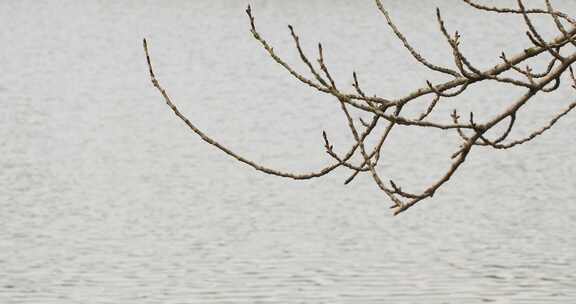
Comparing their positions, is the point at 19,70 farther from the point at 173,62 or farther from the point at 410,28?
the point at 410,28

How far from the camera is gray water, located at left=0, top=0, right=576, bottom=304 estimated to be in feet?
58.3

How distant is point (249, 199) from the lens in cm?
2330

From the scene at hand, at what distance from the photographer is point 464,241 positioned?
2012cm

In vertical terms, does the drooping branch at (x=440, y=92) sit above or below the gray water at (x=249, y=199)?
below

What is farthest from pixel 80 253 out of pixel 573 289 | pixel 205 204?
pixel 573 289

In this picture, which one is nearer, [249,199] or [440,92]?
[440,92]

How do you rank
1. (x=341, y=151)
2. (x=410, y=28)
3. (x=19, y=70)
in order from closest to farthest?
(x=341, y=151) < (x=19, y=70) < (x=410, y=28)

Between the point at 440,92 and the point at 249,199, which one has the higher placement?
the point at 249,199

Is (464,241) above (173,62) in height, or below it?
below

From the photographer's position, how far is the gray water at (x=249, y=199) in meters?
17.8

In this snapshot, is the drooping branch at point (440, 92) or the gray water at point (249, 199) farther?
the gray water at point (249, 199)

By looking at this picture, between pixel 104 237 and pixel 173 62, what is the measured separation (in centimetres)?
2515

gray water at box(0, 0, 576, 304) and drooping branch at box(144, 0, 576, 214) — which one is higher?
gray water at box(0, 0, 576, 304)

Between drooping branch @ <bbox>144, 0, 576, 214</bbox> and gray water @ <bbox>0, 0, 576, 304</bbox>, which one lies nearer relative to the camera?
drooping branch @ <bbox>144, 0, 576, 214</bbox>
